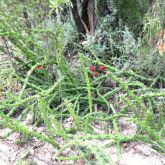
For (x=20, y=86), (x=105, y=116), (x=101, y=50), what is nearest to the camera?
(x=105, y=116)

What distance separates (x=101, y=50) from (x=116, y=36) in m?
0.37

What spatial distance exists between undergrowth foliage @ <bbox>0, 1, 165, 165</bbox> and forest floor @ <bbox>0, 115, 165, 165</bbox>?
67 mm

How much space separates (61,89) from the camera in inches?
133

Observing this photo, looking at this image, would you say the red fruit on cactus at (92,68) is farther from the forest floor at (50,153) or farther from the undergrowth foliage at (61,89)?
the forest floor at (50,153)

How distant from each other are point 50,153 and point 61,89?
77 centimetres

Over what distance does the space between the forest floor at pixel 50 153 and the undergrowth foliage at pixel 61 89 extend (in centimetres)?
7

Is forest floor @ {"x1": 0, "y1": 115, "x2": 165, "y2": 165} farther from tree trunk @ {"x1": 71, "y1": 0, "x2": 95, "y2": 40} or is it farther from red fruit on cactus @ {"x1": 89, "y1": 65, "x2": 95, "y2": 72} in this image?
tree trunk @ {"x1": 71, "y1": 0, "x2": 95, "y2": 40}

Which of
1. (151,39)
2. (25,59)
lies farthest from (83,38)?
(151,39)

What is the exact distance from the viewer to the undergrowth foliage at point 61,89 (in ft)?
9.14

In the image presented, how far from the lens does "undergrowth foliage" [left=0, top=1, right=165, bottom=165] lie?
279 cm

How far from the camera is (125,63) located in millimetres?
3609

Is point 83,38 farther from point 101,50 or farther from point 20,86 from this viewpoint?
point 20,86

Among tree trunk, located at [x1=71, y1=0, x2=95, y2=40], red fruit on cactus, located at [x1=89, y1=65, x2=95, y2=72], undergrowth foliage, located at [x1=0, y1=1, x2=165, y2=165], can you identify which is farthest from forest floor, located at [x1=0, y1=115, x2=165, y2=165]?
tree trunk, located at [x1=71, y1=0, x2=95, y2=40]

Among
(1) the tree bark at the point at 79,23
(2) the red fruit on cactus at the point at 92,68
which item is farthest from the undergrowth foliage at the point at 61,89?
(1) the tree bark at the point at 79,23
